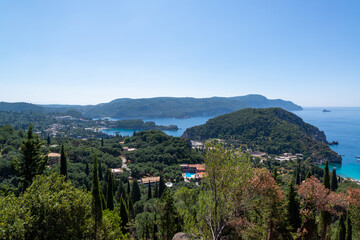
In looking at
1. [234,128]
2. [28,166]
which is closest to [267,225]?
[28,166]

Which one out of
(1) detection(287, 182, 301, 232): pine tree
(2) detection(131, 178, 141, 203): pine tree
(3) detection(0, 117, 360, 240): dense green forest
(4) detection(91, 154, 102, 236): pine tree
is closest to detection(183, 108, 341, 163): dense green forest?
(2) detection(131, 178, 141, 203): pine tree

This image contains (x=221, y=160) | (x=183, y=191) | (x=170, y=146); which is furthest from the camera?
(x=170, y=146)

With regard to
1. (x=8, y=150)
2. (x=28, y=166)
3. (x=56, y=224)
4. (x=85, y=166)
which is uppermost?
(x=28, y=166)

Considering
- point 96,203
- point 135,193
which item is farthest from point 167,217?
point 135,193

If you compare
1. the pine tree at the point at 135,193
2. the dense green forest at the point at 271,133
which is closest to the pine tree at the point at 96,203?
the pine tree at the point at 135,193

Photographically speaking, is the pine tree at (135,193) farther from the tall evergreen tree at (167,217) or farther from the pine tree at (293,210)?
the pine tree at (293,210)

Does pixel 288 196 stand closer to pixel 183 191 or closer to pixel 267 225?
pixel 267 225

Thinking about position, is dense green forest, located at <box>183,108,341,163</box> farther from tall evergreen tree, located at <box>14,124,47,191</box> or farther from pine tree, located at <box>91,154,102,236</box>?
tall evergreen tree, located at <box>14,124,47,191</box>

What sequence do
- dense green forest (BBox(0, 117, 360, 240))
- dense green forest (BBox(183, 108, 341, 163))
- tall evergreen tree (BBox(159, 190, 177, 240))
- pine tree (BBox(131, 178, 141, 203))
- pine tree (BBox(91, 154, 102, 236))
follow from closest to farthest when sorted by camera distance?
dense green forest (BBox(0, 117, 360, 240)), pine tree (BBox(91, 154, 102, 236)), tall evergreen tree (BBox(159, 190, 177, 240)), pine tree (BBox(131, 178, 141, 203)), dense green forest (BBox(183, 108, 341, 163))
